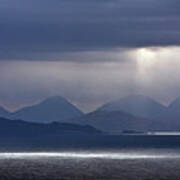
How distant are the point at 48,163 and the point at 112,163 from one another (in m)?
13.4

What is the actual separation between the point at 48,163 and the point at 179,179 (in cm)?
5864

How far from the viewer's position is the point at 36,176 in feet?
488

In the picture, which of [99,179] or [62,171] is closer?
[99,179]

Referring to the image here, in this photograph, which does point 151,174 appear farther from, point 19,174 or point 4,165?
point 4,165

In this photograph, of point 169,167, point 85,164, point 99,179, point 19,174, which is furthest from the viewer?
point 85,164

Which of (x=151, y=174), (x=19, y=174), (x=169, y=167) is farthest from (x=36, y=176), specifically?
(x=169, y=167)

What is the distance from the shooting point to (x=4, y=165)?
188m

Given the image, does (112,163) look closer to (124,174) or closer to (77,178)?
(124,174)

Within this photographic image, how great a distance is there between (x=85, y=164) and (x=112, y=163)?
7840 millimetres

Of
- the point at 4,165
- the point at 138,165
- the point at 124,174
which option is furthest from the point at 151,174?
the point at 4,165

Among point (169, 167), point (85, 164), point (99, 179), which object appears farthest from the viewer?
point (85, 164)

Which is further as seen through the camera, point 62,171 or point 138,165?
point 138,165

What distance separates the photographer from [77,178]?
144000mm

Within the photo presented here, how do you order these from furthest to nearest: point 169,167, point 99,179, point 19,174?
point 169,167
point 19,174
point 99,179
